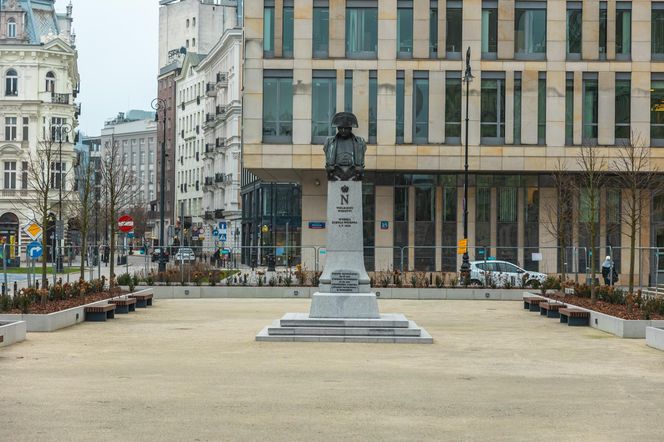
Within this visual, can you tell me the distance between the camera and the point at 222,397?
14.9 meters

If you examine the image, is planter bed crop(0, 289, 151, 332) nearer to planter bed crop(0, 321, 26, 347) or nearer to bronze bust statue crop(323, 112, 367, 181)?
planter bed crop(0, 321, 26, 347)

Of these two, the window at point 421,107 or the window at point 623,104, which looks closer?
the window at point 623,104

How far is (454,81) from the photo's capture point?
176 feet

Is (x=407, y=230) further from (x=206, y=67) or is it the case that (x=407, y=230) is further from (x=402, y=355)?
(x=206, y=67)

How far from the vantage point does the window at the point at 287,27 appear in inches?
2112

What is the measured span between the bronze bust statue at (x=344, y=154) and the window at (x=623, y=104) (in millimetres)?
30726

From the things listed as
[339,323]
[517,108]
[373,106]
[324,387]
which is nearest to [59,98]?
[373,106]

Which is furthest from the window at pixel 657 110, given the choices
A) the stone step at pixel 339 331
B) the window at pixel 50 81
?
the window at pixel 50 81

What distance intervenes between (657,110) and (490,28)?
8820 millimetres

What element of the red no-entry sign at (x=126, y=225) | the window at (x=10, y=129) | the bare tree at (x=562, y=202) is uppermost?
the window at (x=10, y=129)

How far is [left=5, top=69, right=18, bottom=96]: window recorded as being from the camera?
303 feet

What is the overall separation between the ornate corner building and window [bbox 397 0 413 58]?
4358cm

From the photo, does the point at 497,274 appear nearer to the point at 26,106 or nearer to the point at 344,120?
the point at 344,120

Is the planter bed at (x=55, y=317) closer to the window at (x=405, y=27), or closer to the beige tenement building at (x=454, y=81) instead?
the beige tenement building at (x=454, y=81)
